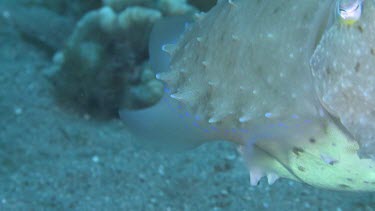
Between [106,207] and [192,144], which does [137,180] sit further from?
[192,144]

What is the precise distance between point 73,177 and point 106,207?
475mm

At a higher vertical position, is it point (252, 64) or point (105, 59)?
point (252, 64)

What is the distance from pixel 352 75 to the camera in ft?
3.64

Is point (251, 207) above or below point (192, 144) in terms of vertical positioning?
below

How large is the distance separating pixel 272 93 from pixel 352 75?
0.25m

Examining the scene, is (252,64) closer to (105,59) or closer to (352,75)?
(352,75)

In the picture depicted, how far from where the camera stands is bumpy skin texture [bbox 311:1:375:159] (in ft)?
3.54

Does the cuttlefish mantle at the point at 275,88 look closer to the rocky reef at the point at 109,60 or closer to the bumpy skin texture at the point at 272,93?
the bumpy skin texture at the point at 272,93

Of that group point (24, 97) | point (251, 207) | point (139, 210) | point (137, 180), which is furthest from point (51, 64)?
point (251, 207)

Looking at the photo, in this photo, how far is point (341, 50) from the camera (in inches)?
44.6

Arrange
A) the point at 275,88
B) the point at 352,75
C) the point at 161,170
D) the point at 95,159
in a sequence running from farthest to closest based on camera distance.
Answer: the point at 95,159
the point at 161,170
the point at 275,88
the point at 352,75

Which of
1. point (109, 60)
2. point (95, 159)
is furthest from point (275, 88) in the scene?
point (109, 60)

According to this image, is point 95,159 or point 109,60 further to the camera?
point 109,60

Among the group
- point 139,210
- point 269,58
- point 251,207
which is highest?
point 269,58
